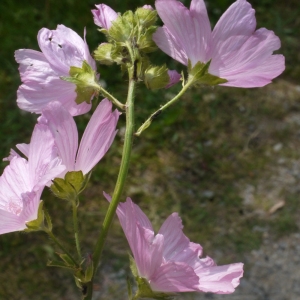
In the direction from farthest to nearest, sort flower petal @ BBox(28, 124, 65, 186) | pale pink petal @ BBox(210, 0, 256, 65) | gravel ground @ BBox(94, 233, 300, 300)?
gravel ground @ BBox(94, 233, 300, 300)
pale pink petal @ BBox(210, 0, 256, 65)
flower petal @ BBox(28, 124, 65, 186)

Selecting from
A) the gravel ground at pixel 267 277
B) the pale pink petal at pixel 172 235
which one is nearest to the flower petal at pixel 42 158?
the pale pink petal at pixel 172 235

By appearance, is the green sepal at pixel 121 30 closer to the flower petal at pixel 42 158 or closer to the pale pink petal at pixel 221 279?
the flower petal at pixel 42 158

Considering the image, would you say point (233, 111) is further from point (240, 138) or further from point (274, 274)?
point (274, 274)

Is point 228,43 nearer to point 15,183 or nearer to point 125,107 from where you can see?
point 125,107

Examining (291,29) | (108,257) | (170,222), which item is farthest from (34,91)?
(291,29)

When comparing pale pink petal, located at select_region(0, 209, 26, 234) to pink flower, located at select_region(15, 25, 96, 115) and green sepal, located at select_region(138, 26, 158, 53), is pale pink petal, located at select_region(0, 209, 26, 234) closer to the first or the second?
pink flower, located at select_region(15, 25, 96, 115)

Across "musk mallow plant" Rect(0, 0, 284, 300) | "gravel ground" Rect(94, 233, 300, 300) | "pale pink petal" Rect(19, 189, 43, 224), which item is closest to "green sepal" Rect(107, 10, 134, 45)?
"musk mallow plant" Rect(0, 0, 284, 300)

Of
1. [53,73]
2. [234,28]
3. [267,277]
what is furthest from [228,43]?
[267,277]
